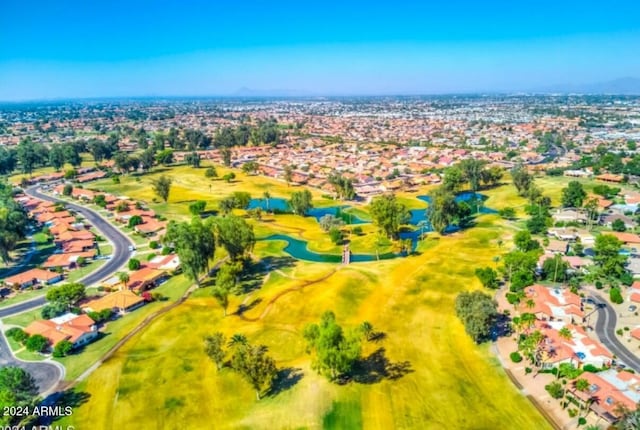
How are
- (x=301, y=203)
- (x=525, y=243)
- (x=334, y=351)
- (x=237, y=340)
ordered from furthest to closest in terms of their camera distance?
(x=301, y=203), (x=525, y=243), (x=237, y=340), (x=334, y=351)

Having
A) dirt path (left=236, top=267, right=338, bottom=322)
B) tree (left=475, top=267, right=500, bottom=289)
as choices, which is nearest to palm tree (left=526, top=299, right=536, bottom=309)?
tree (left=475, top=267, right=500, bottom=289)

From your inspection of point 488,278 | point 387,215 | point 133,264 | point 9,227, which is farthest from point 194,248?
point 488,278

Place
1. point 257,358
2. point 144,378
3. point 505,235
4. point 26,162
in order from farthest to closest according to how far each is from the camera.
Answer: point 26,162, point 505,235, point 144,378, point 257,358

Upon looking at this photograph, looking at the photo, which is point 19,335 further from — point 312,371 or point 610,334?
point 610,334

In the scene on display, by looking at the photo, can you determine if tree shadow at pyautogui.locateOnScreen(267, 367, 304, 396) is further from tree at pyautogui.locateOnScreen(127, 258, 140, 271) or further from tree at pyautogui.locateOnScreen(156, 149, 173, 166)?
tree at pyautogui.locateOnScreen(156, 149, 173, 166)

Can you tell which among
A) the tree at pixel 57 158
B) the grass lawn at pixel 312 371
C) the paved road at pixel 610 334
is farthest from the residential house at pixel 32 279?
the tree at pixel 57 158

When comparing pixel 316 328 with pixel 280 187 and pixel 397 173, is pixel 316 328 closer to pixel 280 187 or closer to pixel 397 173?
pixel 280 187

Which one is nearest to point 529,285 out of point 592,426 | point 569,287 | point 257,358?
point 569,287
